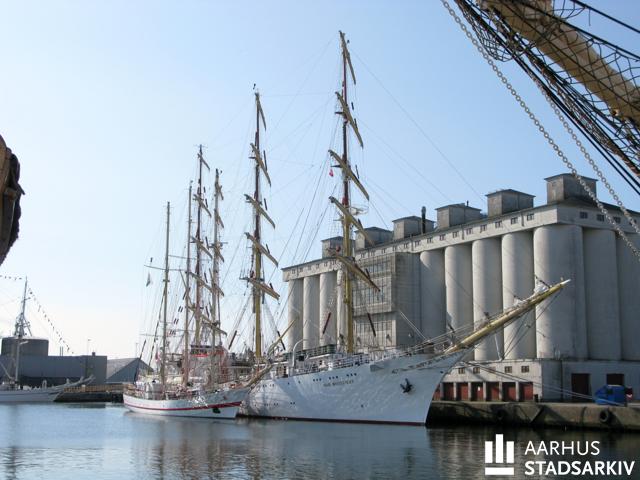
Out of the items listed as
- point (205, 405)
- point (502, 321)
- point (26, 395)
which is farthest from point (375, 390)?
point (26, 395)

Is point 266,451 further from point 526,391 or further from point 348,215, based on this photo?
point 526,391

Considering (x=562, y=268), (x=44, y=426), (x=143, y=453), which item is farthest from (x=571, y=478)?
(x=44, y=426)

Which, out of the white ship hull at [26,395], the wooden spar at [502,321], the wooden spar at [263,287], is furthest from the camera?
the white ship hull at [26,395]

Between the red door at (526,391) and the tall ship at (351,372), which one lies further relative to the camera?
the red door at (526,391)

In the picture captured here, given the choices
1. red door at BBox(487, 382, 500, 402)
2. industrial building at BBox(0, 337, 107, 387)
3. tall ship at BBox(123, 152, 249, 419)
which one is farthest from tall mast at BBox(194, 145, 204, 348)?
industrial building at BBox(0, 337, 107, 387)

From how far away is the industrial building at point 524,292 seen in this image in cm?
5794

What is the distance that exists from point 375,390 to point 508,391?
1547cm

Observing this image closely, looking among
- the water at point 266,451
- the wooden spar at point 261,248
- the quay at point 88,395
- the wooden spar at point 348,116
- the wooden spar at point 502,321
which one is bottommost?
the quay at point 88,395

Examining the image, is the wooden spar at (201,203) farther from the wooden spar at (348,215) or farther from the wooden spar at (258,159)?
the wooden spar at (348,215)

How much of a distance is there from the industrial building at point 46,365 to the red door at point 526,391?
83.9 m

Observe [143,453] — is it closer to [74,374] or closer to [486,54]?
[486,54]

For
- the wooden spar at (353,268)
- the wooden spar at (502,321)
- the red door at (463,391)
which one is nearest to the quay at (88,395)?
the red door at (463,391)

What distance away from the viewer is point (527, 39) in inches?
558

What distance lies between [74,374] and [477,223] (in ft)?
269
